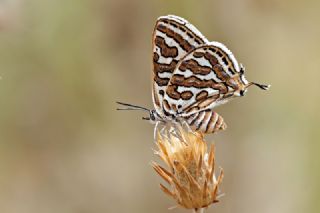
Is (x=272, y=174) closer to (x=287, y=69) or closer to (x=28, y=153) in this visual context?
(x=287, y=69)

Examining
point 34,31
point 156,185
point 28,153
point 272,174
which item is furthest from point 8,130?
point 272,174

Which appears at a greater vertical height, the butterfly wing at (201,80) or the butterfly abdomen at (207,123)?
the butterfly wing at (201,80)

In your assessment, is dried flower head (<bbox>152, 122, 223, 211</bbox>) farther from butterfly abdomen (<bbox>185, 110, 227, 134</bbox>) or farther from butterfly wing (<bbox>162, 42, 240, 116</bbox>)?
butterfly wing (<bbox>162, 42, 240, 116</bbox>)

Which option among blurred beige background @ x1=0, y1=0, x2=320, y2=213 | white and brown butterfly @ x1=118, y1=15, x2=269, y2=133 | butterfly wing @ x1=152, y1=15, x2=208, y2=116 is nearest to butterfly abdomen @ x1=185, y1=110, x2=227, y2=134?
white and brown butterfly @ x1=118, y1=15, x2=269, y2=133

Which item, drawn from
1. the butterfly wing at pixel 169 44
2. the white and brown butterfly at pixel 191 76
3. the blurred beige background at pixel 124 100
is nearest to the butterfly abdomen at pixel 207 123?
the white and brown butterfly at pixel 191 76

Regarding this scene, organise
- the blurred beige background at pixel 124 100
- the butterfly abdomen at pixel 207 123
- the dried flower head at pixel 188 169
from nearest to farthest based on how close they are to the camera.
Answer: the dried flower head at pixel 188 169 → the butterfly abdomen at pixel 207 123 → the blurred beige background at pixel 124 100

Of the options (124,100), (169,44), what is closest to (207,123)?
(169,44)

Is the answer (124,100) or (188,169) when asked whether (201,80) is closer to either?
(188,169)

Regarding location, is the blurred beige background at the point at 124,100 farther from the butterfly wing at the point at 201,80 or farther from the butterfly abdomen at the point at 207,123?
the butterfly abdomen at the point at 207,123
